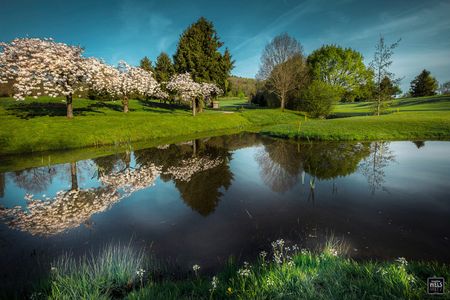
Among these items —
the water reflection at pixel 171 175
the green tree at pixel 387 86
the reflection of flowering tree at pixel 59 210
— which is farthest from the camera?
the green tree at pixel 387 86

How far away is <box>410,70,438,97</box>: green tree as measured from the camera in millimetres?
80188

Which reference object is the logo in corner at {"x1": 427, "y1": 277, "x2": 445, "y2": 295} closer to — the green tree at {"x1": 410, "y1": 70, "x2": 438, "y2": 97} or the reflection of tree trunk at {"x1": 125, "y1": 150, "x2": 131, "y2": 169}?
the reflection of tree trunk at {"x1": 125, "y1": 150, "x2": 131, "y2": 169}

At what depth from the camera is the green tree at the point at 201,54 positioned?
148ft

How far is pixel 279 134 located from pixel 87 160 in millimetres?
20235

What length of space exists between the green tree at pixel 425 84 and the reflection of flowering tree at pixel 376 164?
82.9 m

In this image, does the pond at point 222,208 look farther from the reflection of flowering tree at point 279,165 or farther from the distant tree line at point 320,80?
the distant tree line at point 320,80

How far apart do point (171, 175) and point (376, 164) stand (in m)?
12.6

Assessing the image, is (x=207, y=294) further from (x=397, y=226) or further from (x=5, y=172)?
(x=5, y=172)

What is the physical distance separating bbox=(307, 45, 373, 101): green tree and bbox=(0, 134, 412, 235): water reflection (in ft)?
168

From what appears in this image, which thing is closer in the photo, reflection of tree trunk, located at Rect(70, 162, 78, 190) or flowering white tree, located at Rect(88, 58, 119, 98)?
reflection of tree trunk, located at Rect(70, 162, 78, 190)

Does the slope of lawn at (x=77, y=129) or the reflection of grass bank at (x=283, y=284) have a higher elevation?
the slope of lawn at (x=77, y=129)

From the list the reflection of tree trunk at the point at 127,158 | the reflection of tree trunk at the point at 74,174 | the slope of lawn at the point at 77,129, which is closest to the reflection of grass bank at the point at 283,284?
the reflection of tree trunk at the point at 74,174

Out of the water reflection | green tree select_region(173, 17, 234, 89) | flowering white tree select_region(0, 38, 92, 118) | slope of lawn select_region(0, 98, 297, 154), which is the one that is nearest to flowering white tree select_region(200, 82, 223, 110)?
green tree select_region(173, 17, 234, 89)

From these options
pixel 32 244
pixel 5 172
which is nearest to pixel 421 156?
pixel 32 244
